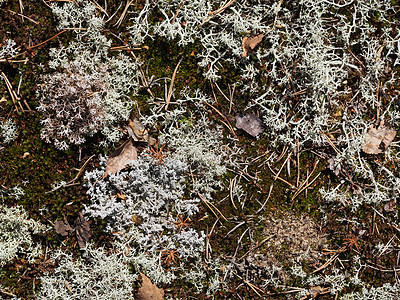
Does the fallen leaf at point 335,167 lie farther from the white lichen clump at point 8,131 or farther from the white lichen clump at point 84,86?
the white lichen clump at point 8,131

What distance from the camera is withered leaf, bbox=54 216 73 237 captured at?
3668mm

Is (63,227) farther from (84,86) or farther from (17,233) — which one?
(84,86)

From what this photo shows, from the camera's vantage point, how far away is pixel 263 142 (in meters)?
3.84

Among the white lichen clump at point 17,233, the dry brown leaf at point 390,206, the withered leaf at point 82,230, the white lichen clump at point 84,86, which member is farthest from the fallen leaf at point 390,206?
the white lichen clump at point 17,233

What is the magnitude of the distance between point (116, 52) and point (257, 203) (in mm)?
2480

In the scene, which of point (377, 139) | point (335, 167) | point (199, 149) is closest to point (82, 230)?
point (199, 149)

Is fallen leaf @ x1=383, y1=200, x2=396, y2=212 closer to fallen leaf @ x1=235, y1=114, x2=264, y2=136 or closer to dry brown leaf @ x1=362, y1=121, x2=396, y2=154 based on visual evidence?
dry brown leaf @ x1=362, y1=121, x2=396, y2=154

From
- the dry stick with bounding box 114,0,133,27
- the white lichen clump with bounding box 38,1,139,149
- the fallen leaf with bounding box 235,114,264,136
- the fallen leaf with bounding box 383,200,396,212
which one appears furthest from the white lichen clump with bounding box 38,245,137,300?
the fallen leaf with bounding box 383,200,396,212

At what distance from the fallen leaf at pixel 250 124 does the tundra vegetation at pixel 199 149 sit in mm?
17

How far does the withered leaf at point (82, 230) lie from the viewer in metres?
3.64

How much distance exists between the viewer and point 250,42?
373 cm

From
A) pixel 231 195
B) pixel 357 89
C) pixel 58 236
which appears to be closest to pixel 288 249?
pixel 231 195

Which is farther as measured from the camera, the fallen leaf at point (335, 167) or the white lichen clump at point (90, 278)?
the fallen leaf at point (335, 167)

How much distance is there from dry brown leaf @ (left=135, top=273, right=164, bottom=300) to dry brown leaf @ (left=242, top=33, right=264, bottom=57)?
2866mm
